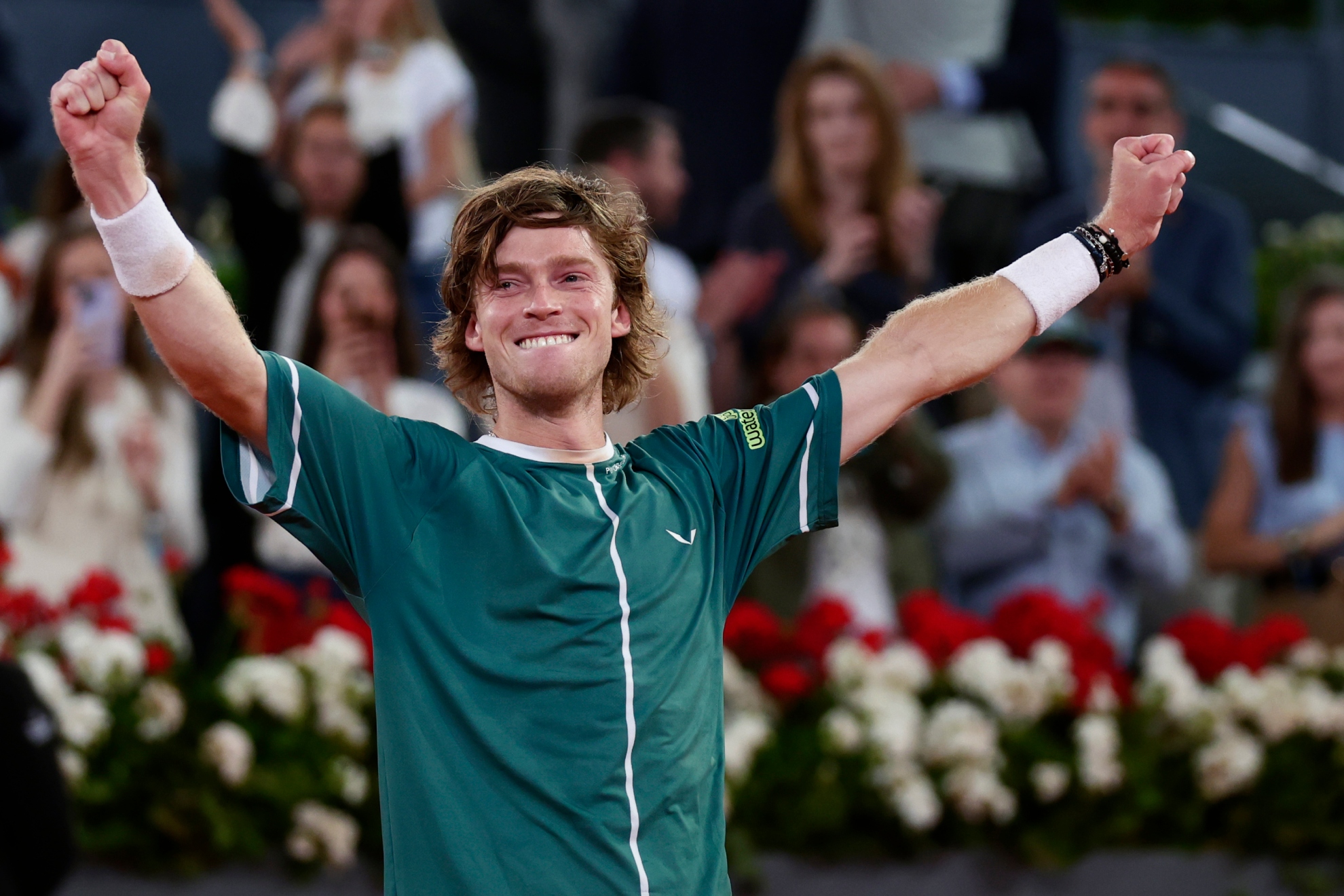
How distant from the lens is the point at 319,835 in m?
4.63

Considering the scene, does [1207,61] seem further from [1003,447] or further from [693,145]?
[1003,447]

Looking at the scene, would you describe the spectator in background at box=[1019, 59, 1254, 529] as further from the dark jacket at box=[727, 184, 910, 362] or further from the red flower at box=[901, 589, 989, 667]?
the red flower at box=[901, 589, 989, 667]

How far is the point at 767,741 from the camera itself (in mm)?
4922

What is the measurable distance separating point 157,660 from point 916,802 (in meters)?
2.02

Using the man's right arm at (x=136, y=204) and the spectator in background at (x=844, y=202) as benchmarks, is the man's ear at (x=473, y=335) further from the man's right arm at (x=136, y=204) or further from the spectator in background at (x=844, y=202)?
the spectator in background at (x=844, y=202)

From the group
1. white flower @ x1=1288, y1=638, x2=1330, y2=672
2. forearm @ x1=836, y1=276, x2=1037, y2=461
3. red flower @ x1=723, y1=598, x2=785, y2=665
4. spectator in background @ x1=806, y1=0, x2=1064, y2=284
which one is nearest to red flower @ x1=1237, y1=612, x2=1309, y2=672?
white flower @ x1=1288, y1=638, x2=1330, y2=672

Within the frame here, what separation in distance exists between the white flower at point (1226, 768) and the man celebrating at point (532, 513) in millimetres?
2630

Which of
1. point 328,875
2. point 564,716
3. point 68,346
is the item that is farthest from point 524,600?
point 68,346

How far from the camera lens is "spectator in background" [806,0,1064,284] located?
7207 mm

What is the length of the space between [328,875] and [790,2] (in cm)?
429

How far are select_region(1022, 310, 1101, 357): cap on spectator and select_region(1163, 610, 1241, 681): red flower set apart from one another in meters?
1.18

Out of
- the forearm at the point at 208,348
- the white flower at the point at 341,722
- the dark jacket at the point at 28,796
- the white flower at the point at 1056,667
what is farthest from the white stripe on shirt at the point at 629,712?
the white flower at the point at 1056,667

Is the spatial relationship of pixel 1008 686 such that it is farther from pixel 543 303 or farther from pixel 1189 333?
pixel 543 303

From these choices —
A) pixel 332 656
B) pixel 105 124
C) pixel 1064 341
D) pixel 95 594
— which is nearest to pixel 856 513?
pixel 1064 341
